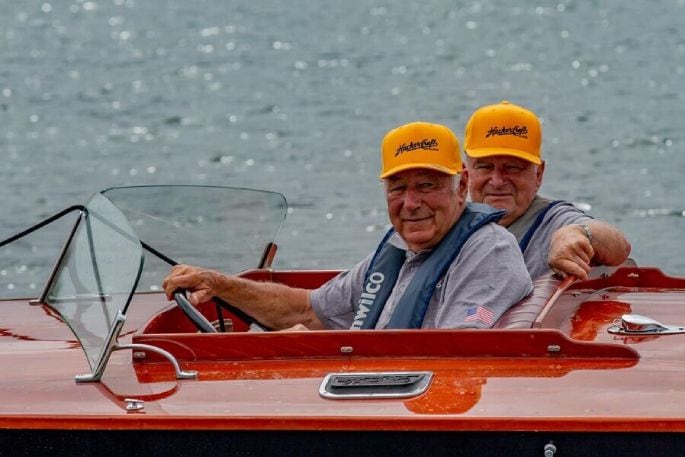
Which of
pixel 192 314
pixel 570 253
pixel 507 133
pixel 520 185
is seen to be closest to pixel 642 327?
pixel 570 253

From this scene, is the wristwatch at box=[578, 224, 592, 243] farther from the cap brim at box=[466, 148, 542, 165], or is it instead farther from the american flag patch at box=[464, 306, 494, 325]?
the american flag patch at box=[464, 306, 494, 325]

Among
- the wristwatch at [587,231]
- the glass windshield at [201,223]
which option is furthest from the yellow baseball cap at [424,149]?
the glass windshield at [201,223]

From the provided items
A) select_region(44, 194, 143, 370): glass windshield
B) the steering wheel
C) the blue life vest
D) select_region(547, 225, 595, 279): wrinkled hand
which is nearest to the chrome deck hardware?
select_region(547, 225, 595, 279): wrinkled hand

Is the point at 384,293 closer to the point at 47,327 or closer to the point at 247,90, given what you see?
the point at 47,327

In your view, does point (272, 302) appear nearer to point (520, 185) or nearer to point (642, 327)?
point (520, 185)

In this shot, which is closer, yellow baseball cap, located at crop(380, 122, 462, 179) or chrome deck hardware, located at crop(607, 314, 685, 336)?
→ chrome deck hardware, located at crop(607, 314, 685, 336)

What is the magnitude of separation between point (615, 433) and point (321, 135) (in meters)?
15.6

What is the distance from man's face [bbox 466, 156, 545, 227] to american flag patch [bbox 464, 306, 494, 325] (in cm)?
112

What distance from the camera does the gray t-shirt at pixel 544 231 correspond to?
627cm

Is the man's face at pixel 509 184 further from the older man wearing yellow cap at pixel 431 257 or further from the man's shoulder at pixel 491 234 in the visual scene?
the man's shoulder at pixel 491 234

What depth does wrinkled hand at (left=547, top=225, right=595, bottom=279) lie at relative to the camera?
5898 mm

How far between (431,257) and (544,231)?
914 millimetres

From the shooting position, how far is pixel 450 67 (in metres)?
25.9

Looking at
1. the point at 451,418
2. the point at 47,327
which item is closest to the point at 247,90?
the point at 47,327
